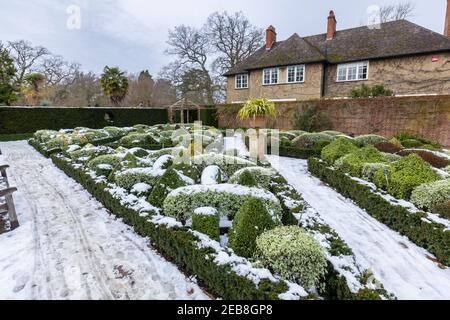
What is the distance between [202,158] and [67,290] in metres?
3.57

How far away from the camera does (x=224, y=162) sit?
18.1 ft

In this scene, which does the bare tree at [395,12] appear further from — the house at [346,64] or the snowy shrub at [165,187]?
the snowy shrub at [165,187]

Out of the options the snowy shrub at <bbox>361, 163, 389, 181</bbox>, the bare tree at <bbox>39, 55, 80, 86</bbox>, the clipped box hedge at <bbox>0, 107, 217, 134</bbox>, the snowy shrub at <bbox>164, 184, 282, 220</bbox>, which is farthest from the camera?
the bare tree at <bbox>39, 55, 80, 86</bbox>

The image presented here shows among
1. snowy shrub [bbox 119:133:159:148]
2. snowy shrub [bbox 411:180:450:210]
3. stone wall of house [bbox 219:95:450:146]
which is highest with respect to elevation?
stone wall of house [bbox 219:95:450:146]

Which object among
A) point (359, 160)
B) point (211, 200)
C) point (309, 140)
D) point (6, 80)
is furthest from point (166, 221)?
point (6, 80)

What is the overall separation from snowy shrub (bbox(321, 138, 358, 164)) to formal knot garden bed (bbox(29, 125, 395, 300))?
7.72ft

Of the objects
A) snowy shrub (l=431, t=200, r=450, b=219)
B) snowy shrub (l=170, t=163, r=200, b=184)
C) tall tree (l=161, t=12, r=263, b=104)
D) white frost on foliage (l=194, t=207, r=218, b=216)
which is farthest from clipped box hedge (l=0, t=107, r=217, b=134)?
snowy shrub (l=431, t=200, r=450, b=219)

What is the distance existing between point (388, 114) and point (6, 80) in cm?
2544

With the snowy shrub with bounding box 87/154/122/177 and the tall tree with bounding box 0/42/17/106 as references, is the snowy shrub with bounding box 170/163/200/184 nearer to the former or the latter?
the snowy shrub with bounding box 87/154/122/177

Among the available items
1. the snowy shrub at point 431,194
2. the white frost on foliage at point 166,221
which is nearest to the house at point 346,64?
the snowy shrub at point 431,194

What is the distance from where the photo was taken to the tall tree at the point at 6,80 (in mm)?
16531

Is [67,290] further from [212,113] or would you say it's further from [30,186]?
[212,113]

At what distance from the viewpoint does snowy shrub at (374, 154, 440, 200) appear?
14.4ft

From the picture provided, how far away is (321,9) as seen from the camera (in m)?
19.8
